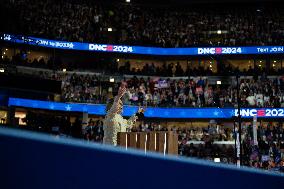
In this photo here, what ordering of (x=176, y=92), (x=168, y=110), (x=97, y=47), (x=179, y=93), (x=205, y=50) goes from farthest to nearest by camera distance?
(x=205, y=50) → (x=97, y=47) → (x=168, y=110) → (x=176, y=92) → (x=179, y=93)

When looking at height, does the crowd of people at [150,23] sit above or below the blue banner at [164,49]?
above

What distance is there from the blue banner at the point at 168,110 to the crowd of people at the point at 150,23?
5.95 metres

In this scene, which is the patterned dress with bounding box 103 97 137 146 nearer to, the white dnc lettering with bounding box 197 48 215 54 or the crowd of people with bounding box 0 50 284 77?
the crowd of people with bounding box 0 50 284 77

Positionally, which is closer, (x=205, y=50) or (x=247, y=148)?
(x=247, y=148)

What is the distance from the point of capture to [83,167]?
1.34 metres

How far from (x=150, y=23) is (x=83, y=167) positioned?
40233mm

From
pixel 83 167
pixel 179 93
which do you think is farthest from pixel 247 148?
pixel 83 167

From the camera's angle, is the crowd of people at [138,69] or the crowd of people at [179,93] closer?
the crowd of people at [179,93]

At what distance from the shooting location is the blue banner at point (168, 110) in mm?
31766

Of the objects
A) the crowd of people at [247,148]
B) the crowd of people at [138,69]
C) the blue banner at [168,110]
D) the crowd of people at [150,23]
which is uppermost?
the crowd of people at [150,23]

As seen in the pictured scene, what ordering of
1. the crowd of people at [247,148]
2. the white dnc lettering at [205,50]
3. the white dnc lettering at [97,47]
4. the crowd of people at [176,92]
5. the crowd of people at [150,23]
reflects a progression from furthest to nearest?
1. the white dnc lettering at [205,50]
2. the white dnc lettering at [97,47]
3. the crowd of people at [150,23]
4. the crowd of people at [176,92]
5. the crowd of people at [247,148]

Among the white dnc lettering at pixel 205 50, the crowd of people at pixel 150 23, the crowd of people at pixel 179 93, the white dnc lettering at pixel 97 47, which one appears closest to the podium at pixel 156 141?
the crowd of people at pixel 179 93

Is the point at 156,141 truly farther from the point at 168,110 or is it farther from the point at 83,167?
the point at 168,110

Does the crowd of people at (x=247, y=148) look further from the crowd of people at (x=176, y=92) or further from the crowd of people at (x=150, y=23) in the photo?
the crowd of people at (x=150, y=23)
